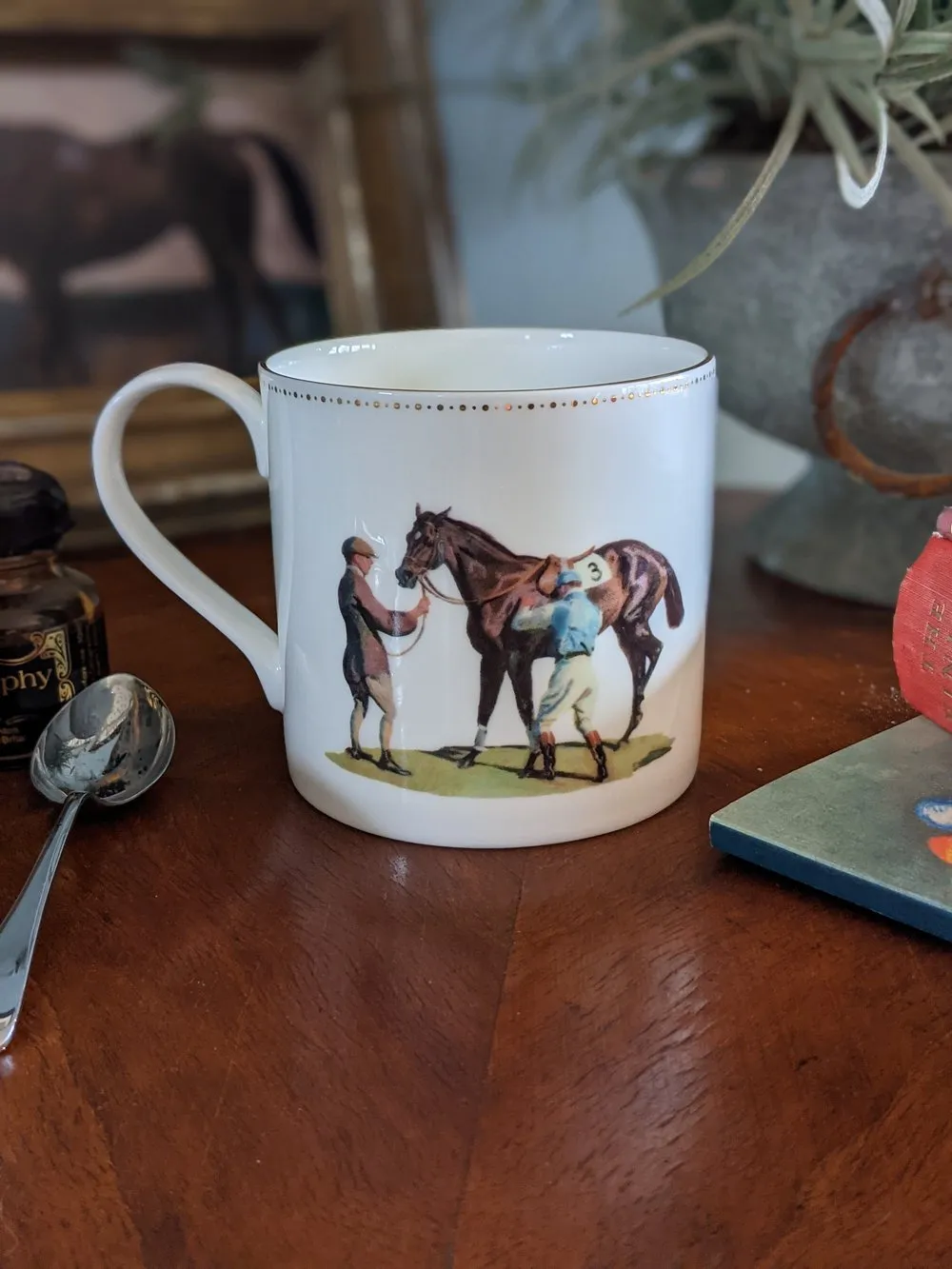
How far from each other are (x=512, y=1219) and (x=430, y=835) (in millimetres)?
152

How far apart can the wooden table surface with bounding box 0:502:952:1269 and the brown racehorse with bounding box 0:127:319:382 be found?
378 mm

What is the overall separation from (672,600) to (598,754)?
6cm

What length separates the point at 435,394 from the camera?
343 mm

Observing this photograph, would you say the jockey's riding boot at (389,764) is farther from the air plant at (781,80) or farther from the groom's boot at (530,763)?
the air plant at (781,80)

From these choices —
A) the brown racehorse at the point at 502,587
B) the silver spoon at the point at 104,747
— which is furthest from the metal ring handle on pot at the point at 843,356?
the silver spoon at the point at 104,747

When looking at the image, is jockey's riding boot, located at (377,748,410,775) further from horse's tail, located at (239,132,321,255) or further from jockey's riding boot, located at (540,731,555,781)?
horse's tail, located at (239,132,321,255)

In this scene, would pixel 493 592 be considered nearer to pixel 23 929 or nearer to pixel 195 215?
pixel 23 929

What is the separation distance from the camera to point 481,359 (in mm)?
482

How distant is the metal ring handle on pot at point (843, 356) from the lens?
517 mm

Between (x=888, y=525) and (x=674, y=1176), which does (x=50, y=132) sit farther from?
(x=674, y=1176)

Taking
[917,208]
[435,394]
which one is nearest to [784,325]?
[917,208]

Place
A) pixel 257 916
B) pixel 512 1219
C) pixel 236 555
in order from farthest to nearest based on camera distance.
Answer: pixel 236 555
pixel 257 916
pixel 512 1219

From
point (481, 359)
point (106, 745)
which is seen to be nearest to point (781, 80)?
point (481, 359)

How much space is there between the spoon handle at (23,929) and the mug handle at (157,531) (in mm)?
88
